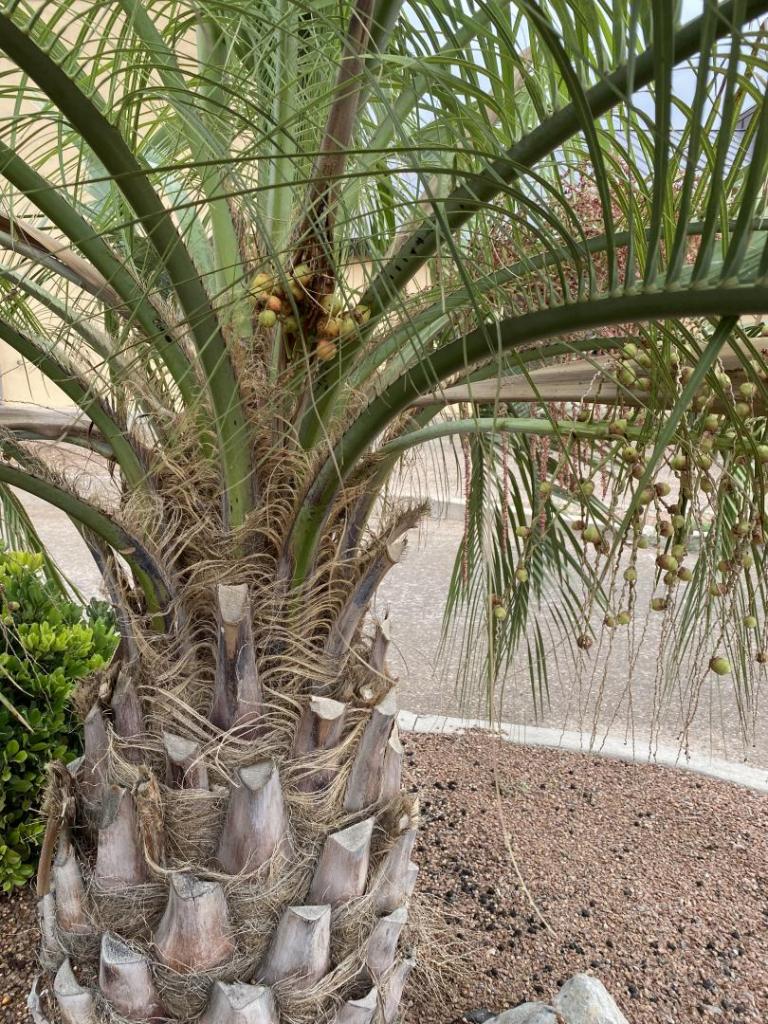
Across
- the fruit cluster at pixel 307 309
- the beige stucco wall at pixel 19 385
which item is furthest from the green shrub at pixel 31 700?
the beige stucco wall at pixel 19 385

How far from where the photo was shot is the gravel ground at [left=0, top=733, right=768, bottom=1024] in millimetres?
1770

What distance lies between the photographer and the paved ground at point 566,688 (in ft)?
10.1

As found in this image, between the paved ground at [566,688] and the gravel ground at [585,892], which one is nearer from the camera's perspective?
the gravel ground at [585,892]

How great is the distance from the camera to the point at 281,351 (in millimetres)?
1200

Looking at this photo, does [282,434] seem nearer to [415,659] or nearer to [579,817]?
[579,817]

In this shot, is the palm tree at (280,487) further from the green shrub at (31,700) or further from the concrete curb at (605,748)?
the concrete curb at (605,748)

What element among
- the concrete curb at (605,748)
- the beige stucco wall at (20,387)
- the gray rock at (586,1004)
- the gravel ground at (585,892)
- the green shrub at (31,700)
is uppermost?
the beige stucco wall at (20,387)

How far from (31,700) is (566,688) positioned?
271 centimetres

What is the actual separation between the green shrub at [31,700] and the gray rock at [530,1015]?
124 centimetres

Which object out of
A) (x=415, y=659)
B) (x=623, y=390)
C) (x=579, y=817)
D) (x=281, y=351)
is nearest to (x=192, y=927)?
(x=281, y=351)

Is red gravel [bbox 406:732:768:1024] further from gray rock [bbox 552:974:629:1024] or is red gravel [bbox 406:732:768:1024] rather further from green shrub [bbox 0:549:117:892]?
green shrub [bbox 0:549:117:892]

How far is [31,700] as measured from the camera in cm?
206

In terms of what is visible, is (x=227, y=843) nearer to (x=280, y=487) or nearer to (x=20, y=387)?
(x=280, y=487)

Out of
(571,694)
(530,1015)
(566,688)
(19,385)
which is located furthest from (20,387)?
(530,1015)
